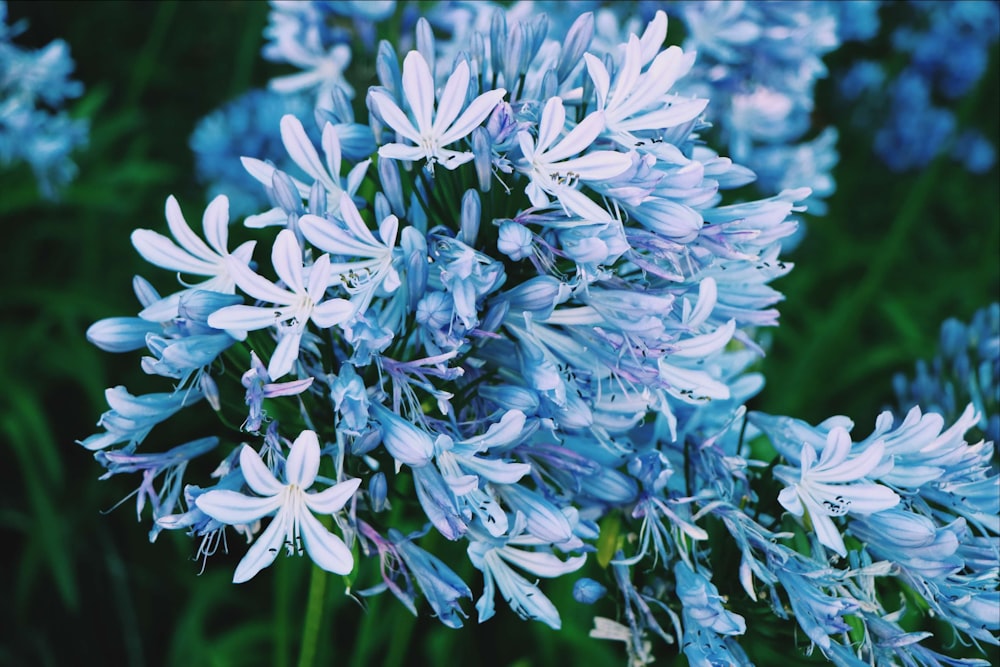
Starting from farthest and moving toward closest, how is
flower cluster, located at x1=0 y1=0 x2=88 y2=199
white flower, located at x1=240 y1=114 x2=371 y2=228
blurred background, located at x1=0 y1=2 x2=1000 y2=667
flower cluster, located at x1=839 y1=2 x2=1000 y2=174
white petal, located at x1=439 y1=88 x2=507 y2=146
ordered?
flower cluster, located at x1=839 y1=2 x2=1000 y2=174 < flower cluster, located at x1=0 y1=0 x2=88 y2=199 < blurred background, located at x1=0 y1=2 x2=1000 y2=667 < white flower, located at x1=240 y1=114 x2=371 y2=228 < white petal, located at x1=439 y1=88 x2=507 y2=146

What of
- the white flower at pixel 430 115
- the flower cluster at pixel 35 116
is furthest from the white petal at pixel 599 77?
the flower cluster at pixel 35 116

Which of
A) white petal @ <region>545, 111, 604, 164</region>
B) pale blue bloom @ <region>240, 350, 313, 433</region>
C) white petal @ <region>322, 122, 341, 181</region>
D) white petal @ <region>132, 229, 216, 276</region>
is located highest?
white petal @ <region>545, 111, 604, 164</region>

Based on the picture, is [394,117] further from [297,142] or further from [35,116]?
[35,116]

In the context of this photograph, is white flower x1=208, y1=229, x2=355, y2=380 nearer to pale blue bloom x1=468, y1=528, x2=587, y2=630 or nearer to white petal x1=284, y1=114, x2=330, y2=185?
white petal x1=284, y1=114, x2=330, y2=185

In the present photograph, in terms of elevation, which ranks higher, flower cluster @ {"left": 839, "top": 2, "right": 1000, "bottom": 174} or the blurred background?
flower cluster @ {"left": 839, "top": 2, "right": 1000, "bottom": 174}

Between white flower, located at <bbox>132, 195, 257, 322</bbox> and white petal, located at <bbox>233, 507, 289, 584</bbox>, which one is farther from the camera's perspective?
white flower, located at <bbox>132, 195, 257, 322</bbox>

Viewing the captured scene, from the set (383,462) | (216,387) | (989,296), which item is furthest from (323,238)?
(989,296)

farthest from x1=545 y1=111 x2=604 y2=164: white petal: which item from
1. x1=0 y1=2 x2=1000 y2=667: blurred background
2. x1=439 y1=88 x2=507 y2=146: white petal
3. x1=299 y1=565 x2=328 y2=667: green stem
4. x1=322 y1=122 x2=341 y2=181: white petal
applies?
x1=0 y1=2 x2=1000 y2=667: blurred background

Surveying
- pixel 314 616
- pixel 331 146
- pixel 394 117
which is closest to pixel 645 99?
pixel 394 117
